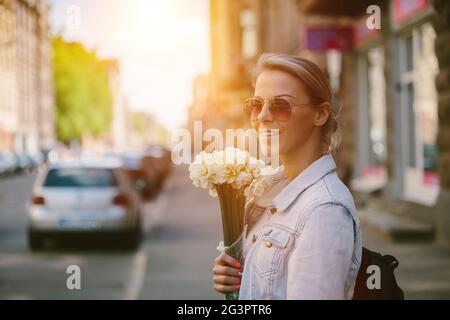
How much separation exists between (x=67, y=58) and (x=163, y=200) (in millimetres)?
59144

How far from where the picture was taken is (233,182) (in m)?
2.17

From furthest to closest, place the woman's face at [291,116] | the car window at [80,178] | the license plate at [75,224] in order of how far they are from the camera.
Result: the car window at [80,178]
the license plate at [75,224]
the woman's face at [291,116]

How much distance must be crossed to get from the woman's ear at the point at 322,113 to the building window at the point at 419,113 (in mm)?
9939

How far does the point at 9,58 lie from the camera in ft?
213

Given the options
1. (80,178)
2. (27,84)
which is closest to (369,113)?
(80,178)

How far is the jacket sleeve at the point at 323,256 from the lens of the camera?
1.75 metres

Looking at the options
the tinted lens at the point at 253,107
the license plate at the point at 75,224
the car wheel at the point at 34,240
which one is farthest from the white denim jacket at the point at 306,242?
the car wheel at the point at 34,240

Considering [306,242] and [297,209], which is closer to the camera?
[306,242]

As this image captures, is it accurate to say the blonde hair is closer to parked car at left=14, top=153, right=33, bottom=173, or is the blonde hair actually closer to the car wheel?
the car wheel

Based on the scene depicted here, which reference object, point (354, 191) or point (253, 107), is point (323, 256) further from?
point (354, 191)

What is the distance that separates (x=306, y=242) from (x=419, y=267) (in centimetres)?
717

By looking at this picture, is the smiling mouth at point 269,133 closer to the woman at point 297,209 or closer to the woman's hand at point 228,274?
the woman at point 297,209
